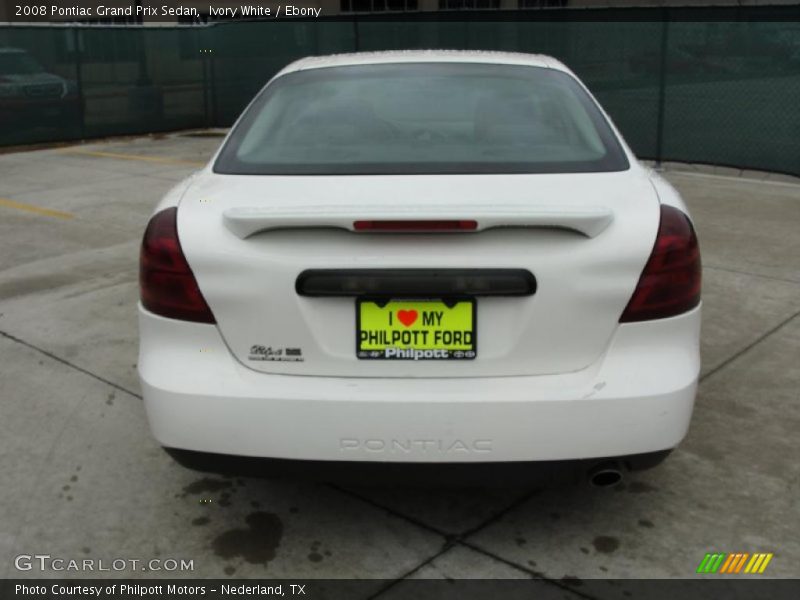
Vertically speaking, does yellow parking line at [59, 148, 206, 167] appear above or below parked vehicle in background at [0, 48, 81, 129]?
below

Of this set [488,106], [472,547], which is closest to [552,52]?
[488,106]

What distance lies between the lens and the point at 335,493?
11.3ft

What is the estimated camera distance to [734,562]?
300cm

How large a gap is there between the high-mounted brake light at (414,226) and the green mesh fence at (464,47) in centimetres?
901

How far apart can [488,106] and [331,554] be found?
173 cm

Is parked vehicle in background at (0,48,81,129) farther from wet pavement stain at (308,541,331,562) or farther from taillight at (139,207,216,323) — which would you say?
wet pavement stain at (308,541,331,562)

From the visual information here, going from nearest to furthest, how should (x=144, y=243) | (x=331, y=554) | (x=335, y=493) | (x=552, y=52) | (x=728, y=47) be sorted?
(x=144, y=243), (x=331, y=554), (x=335, y=493), (x=728, y=47), (x=552, y=52)

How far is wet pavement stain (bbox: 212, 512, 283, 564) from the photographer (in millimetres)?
3078

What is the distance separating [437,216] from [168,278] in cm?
85

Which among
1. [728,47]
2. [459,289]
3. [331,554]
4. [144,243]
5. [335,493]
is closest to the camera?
[459,289]

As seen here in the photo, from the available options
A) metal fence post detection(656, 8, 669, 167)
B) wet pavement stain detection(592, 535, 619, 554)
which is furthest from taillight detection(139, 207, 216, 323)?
metal fence post detection(656, 8, 669, 167)

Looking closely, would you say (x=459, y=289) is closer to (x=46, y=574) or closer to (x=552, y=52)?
(x=46, y=574)

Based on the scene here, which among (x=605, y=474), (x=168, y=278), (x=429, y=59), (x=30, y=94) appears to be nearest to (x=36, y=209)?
(x=30, y=94)

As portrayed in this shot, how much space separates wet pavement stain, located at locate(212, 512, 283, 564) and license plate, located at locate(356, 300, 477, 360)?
0.90 meters
